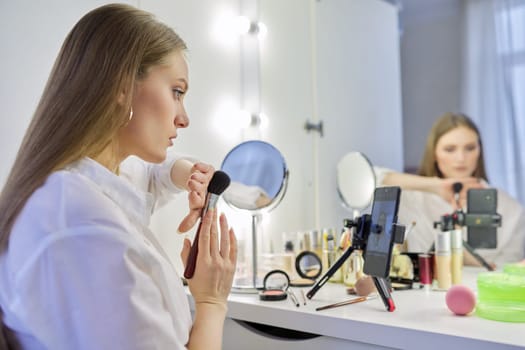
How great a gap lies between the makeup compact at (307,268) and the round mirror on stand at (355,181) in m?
0.29

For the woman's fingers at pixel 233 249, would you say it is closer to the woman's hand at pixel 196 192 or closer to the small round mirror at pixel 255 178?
the woman's hand at pixel 196 192

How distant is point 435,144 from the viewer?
5.69ft

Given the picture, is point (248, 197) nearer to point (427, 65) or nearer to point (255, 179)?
point (255, 179)

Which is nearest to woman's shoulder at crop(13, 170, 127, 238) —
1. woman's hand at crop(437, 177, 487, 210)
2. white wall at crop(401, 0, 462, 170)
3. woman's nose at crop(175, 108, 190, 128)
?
woman's nose at crop(175, 108, 190, 128)

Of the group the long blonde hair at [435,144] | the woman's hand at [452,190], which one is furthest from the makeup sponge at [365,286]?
the long blonde hair at [435,144]

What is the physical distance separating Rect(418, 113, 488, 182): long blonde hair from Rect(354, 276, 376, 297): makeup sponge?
2.69ft

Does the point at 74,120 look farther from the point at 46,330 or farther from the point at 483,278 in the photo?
the point at 483,278

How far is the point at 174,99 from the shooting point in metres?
0.73

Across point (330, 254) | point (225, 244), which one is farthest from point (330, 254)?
point (225, 244)

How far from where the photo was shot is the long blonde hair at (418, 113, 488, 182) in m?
1.69

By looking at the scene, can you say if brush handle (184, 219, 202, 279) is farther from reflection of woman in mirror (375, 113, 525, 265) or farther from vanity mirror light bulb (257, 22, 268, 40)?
vanity mirror light bulb (257, 22, 268, 40)

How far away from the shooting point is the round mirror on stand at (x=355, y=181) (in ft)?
4.89

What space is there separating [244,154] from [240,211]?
0.47 feet

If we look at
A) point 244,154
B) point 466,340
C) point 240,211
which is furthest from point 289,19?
point 466,340
